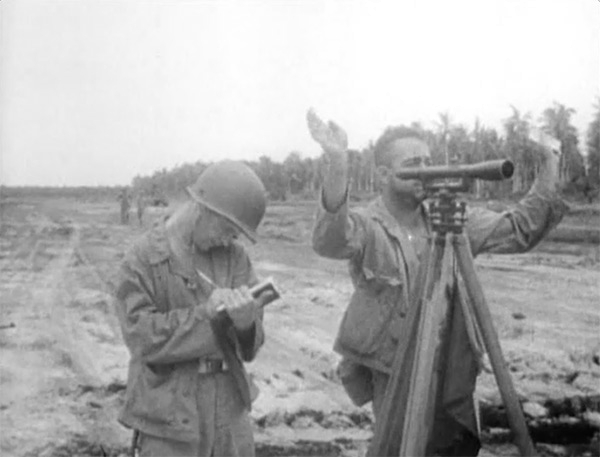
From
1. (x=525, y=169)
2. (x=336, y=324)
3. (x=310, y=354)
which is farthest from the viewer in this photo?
(x=336, y=324)

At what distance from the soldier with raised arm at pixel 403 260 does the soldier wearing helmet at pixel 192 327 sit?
405 millimetres

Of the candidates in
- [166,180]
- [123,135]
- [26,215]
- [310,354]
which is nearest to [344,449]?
[310,354]

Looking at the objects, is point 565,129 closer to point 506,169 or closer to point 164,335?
point 506,169

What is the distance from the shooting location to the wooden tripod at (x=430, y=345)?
292 centimetres

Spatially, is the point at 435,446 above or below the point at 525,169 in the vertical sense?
below

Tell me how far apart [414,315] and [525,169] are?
1282mm

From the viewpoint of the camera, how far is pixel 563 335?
5914 millimetres

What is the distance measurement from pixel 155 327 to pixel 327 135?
0.89m

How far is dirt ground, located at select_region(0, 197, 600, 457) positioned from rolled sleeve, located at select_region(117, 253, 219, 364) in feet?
6.15

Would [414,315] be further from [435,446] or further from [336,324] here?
[336,324]

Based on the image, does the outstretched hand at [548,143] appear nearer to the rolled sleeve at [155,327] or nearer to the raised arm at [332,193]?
the raised arm at [332,193]

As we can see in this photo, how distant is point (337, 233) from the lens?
309 centimetres

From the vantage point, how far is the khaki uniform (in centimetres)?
327

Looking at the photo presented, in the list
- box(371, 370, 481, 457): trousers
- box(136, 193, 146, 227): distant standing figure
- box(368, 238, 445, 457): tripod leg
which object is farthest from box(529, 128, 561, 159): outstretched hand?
box(136, 193, 146, 227): distant standing figure
